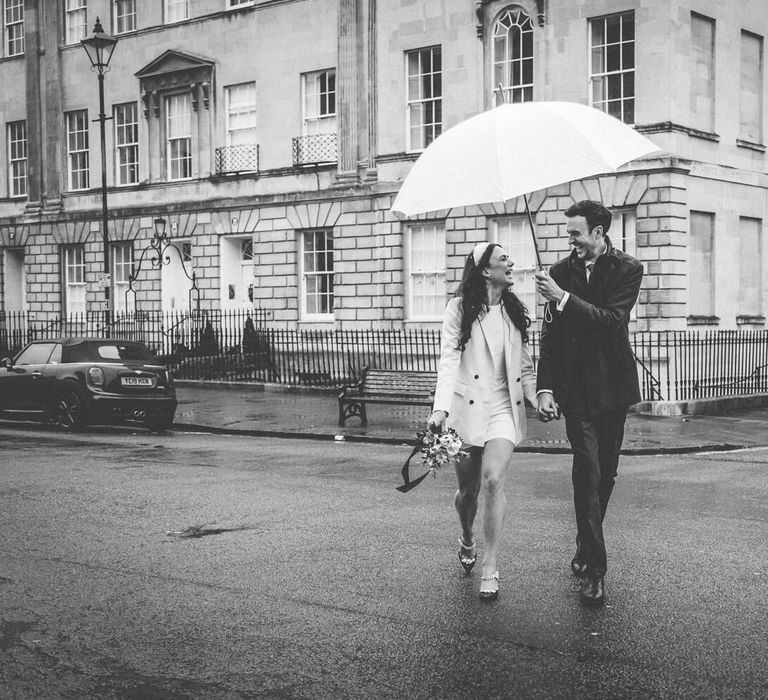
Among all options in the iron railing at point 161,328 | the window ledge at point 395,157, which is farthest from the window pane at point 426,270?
the iron railing at point 161,328

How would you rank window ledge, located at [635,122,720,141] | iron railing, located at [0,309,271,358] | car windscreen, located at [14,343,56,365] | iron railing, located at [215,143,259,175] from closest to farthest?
1. car windscreen, located at [14,343,56,365]
2. window ledge, located at [635,122,720,141]
3. iron railing, located at [0,309,271,358]
4. iron railing, located at [215,143,259,175]

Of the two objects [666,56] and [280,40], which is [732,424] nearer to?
[666,56]

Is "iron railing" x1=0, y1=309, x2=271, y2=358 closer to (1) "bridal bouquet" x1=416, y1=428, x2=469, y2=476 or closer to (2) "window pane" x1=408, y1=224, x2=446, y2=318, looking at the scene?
(2) "window pane" x1=408, y1=224, x2=446, y2=318

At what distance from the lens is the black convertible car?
18297 millimetres

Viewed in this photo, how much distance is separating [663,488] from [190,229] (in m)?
24.0

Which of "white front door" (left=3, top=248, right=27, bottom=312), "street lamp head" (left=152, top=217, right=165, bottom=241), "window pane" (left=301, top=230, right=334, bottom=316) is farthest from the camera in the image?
"white front door" (left=3, top=248, right=27, bottom=312)

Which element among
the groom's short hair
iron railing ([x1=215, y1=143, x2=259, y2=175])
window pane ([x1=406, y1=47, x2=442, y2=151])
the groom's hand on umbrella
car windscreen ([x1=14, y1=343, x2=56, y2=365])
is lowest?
car windscreen ([x1=14, y1=343, x2=56, y2=365])

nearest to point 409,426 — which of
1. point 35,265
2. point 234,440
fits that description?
point 234,440

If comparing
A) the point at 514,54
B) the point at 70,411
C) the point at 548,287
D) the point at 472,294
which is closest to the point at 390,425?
the point at 70,411

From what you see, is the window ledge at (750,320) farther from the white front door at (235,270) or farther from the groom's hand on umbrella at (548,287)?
the groom's hand on umbrella at (548,287)

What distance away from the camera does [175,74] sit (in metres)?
33.5

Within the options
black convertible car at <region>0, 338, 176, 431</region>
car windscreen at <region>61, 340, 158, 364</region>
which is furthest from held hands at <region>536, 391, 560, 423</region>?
car windscreen at <region>61, 340, 158, 364</region>

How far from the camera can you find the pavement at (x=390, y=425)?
16.0 meters

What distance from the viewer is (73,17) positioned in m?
36.3
